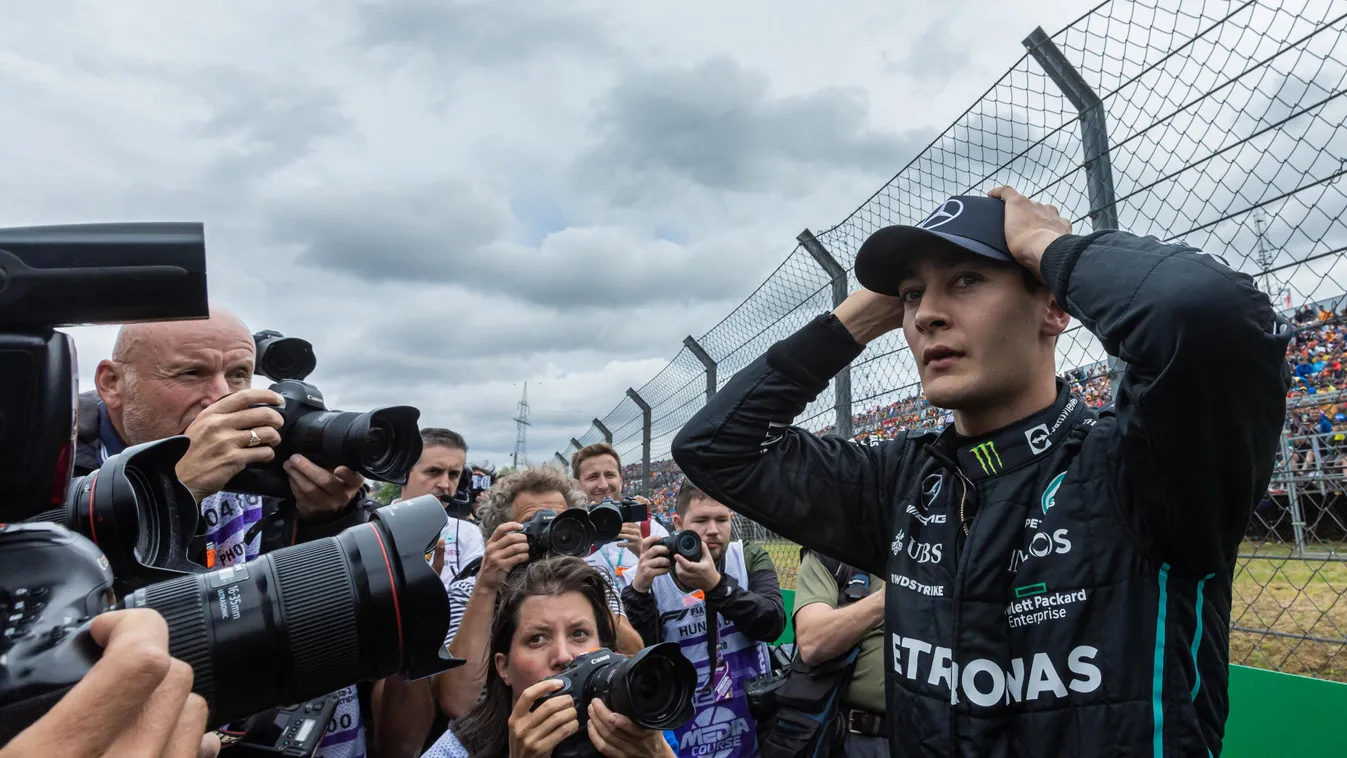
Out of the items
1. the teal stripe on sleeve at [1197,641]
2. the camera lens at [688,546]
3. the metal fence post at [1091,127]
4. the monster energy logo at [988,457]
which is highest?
the metal fence post at [1091,127]

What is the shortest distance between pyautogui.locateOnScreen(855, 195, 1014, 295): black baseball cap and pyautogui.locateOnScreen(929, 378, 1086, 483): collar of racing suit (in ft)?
0.94

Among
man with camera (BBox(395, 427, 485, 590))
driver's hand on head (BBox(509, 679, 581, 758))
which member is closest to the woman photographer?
driver's hand on head (BBox(509, 679, 581, 758))

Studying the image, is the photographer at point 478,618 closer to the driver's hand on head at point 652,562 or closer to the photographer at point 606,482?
the driver's hand on head at point 652,562

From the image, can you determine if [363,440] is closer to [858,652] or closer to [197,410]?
[197,410]

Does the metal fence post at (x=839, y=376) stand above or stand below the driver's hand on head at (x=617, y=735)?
above

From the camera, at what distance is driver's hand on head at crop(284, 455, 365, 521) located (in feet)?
6.93

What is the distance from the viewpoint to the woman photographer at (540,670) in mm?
1735

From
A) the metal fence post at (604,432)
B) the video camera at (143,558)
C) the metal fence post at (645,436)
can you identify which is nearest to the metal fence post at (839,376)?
the video camera at (143,558)

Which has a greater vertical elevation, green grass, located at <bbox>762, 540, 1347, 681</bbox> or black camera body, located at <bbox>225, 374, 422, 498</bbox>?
black camera body, located at <bbox>225, 374, 422, 498</bbox>

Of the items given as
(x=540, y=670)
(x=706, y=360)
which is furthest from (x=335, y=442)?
(x=706, y=360)

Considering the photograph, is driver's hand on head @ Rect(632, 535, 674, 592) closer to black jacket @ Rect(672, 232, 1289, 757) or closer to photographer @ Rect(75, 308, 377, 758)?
photographer @ Rect(75, 308, 377, 758)

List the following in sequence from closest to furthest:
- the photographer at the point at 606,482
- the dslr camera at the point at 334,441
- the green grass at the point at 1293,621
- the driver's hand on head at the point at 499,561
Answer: the dslr camera at the point at 334,441, the driver's hand on head at the point at 499,561, the green grass at the point at 1293,621, the photographer at the point at 606,482

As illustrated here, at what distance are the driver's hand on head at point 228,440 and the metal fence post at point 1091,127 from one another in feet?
7.71

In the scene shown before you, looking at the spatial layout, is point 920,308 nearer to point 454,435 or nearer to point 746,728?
point 746,728
